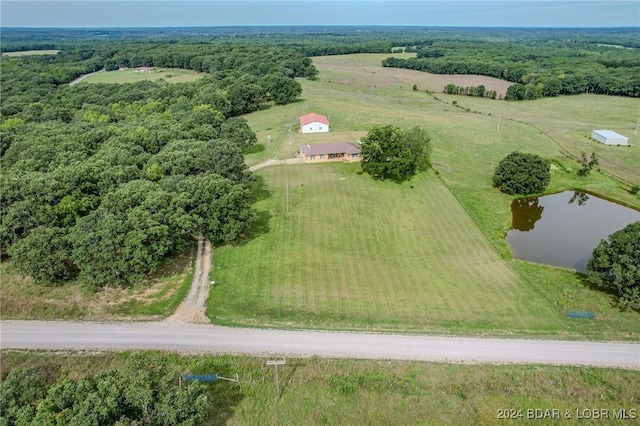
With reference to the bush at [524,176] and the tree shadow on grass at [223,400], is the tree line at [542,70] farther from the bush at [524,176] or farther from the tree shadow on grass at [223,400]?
the tree shadow on grass at [223,400]

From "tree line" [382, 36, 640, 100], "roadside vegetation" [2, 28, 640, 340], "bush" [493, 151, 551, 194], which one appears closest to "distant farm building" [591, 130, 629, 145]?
"roadside vegetation" [2, 28, 640, 340]

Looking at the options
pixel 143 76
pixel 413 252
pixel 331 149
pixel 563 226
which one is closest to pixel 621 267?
pixel 413 252

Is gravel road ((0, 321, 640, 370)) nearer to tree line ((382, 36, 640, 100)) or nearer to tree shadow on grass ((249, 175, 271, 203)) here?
tree shadow on grass ((249, 175, 271, 203))

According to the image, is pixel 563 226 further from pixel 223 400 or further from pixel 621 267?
→ pixel 223 400

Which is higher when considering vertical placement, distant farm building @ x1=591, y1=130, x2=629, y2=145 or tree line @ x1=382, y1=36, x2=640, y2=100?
tree line @ x1=382, y1=36, x2=640, y2=100

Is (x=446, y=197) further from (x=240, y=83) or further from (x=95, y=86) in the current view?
(x=95, y=86)

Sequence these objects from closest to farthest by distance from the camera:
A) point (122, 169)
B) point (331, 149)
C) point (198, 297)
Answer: point (198, 297)
point (122, 169)
point (331, 149)

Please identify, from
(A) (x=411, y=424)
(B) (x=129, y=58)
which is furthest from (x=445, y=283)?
(B) (x=129, y=58)
